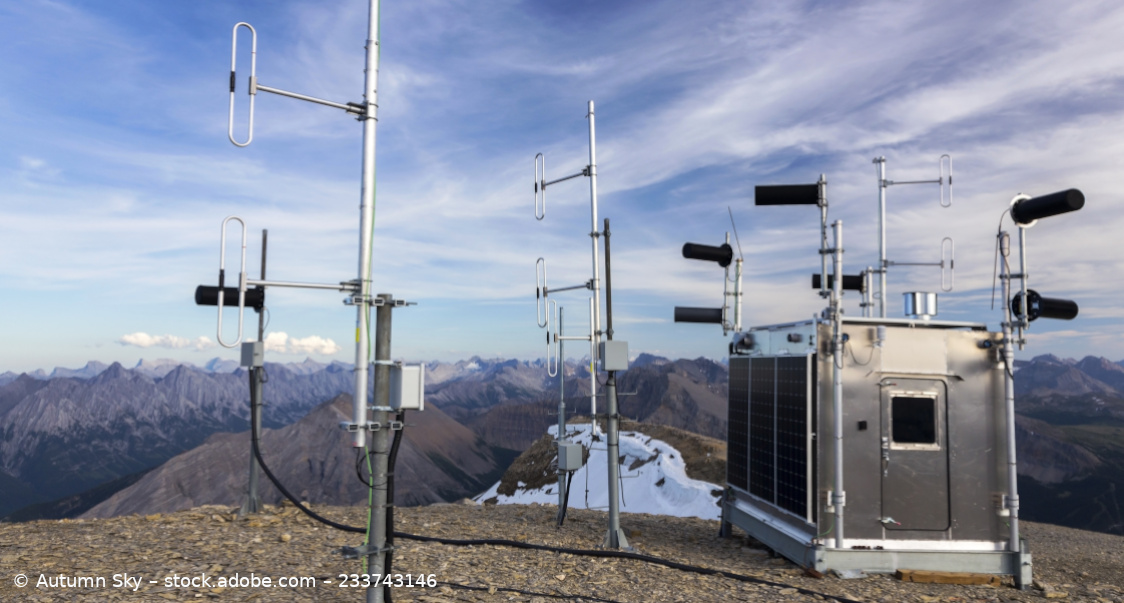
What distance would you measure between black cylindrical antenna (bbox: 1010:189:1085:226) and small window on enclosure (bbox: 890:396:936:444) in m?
3.39

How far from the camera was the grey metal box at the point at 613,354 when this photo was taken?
11719 mm

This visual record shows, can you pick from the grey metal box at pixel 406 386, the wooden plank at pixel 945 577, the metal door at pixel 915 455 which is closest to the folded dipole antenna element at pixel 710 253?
the metal door at pixel 915 455

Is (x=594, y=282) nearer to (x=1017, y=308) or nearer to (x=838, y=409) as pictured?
(x=838, y=409)

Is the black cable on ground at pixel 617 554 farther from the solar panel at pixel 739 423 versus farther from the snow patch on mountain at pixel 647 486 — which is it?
the snow patch on mountain at pixel 647 486

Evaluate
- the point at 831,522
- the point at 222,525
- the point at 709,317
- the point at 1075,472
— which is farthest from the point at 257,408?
the point at 1075,472

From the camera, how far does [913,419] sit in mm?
10820

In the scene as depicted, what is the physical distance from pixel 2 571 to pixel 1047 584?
53.0 feet

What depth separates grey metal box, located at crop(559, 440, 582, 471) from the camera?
13.0m

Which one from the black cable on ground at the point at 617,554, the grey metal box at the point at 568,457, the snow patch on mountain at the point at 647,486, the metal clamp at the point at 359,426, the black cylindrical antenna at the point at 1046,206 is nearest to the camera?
the metal clamp at the point at 359,426

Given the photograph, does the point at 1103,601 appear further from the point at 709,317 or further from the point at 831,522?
the point at 709,317

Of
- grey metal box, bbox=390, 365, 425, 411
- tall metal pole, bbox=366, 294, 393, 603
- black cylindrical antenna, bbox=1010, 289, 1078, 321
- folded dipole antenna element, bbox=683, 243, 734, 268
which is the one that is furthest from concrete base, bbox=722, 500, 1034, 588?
grey metal box, bbox=390, 365, 425, 411

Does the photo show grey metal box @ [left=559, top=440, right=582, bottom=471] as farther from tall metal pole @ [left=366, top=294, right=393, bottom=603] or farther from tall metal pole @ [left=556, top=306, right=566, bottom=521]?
tall metal pole @ [left=366, top=294, right=393, bottom=603]

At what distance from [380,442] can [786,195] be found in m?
8.03

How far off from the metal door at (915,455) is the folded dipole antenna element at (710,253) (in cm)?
371
